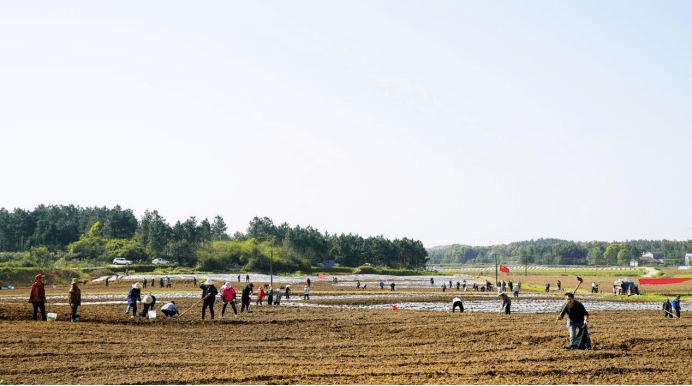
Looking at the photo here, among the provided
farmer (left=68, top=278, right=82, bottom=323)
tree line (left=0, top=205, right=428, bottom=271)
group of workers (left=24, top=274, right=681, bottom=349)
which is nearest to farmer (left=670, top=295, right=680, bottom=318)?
group of workers (left=24, top=274, right=681, bottom=349)

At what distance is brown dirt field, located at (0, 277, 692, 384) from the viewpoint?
40.2ft

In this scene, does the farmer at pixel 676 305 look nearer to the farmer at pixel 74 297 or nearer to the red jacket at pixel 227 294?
the red jacket at pixel 227 294

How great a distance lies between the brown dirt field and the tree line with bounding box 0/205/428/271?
97432 millimetres

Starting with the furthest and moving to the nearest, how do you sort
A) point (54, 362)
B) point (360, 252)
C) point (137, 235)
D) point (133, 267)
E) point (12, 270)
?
point (360, 252)
point (137, 235)
point (133, 267)
point (12, 270)
point (54, 362)

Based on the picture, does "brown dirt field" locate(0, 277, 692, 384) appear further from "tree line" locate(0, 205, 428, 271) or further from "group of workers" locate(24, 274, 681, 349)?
"tree line" locate(0, 205, 428, 271)

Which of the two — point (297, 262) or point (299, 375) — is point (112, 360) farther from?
point (297, 262)

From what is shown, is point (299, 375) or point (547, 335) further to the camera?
point (547, 335)

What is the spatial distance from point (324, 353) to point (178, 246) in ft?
402

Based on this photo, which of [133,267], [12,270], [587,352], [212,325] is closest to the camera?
[587,352]

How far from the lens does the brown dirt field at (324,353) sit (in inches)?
483

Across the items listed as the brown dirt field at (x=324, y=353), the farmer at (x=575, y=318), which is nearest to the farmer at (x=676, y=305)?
the brown dirt field at (x=324, y=353)

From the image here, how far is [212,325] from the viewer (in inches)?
938

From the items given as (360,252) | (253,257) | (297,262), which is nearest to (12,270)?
(253,257)

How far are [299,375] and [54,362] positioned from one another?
227 inches
